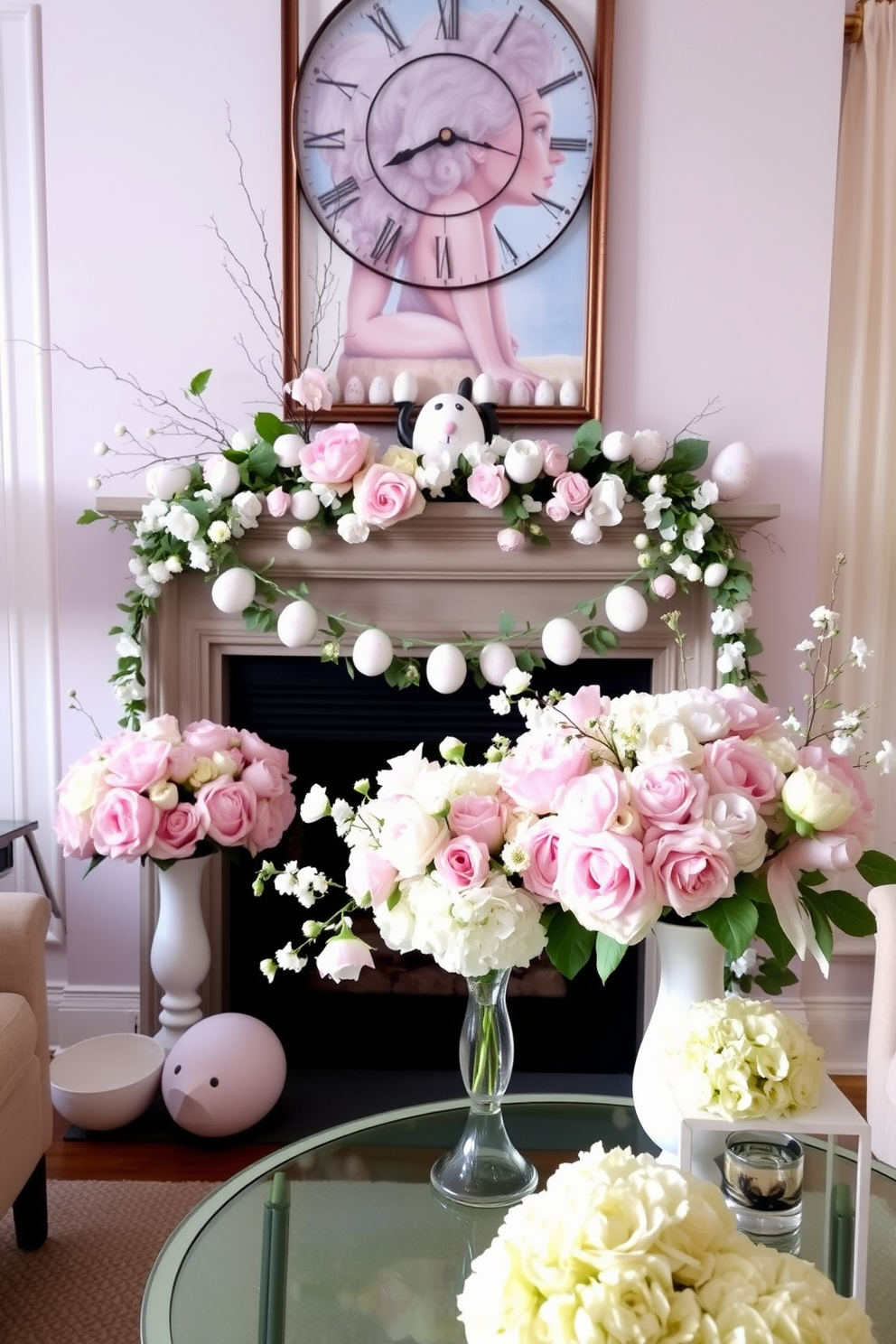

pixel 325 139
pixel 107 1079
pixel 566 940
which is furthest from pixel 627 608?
pixel 107 1079

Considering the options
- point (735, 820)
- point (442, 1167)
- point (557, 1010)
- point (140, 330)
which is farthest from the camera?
point (557, 1010)

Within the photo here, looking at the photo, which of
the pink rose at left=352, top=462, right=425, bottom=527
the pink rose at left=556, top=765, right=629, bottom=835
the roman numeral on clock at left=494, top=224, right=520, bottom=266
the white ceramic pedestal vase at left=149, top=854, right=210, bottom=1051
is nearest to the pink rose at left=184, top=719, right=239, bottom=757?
the white ceramic pedestal vase at left=149, top=854, right=210, bottom=1051

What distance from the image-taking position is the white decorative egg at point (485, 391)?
2.39 m

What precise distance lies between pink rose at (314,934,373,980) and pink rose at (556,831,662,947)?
0.21 meters

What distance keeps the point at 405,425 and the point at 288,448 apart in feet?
0.94

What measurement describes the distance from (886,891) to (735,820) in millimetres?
1197

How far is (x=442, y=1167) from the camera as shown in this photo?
126 cm

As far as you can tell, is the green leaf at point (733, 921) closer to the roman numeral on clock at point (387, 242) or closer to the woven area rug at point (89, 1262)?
the woven area rug at point (89, 1262)

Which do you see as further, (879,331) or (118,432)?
(879,331)

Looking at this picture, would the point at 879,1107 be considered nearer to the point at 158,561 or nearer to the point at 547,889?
the point at 547,889

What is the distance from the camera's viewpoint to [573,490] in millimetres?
2279

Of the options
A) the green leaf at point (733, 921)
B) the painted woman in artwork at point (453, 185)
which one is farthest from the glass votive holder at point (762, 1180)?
the painted woman in artwork at point (453, 185)

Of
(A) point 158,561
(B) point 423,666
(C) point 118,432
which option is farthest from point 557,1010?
(C) point 118,432

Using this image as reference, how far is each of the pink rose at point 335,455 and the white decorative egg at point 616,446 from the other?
50 centimetres
